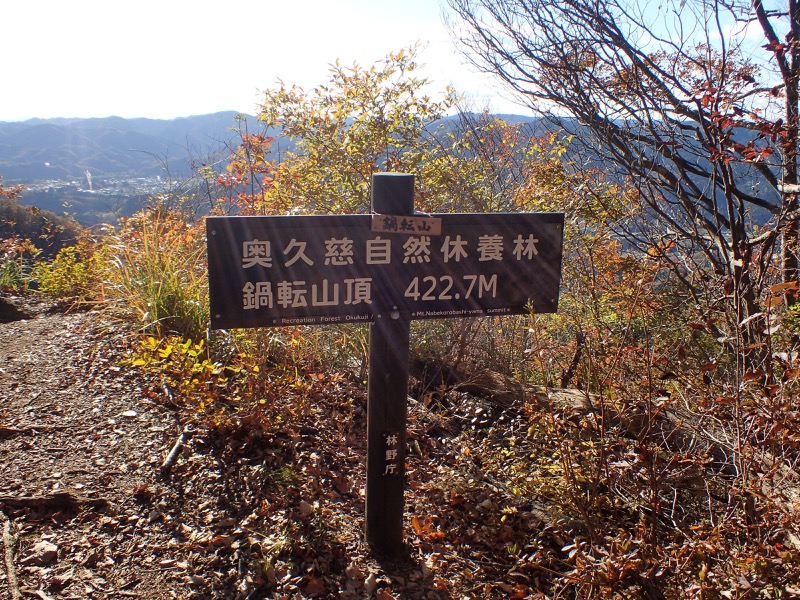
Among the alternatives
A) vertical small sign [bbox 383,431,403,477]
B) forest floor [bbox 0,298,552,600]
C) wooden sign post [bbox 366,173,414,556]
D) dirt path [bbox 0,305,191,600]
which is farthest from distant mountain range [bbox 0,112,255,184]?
vertical small sign [bbox 383,431,403,477]

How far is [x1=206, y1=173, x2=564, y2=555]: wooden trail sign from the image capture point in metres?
2.21

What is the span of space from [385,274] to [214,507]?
64.6 inches

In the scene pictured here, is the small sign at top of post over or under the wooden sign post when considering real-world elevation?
over

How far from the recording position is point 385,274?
2.34 meters

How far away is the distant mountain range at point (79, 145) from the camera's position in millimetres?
28406

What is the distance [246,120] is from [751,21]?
15.3 ft

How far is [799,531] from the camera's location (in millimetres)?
1866

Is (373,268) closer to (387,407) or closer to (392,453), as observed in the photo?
(387,407)

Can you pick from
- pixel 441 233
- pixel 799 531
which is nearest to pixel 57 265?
pixel 441 233

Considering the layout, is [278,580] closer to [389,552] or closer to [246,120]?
[389,552]

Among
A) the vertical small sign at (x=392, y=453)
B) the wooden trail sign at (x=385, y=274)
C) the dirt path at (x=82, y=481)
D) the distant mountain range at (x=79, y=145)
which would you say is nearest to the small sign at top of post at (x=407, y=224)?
the wooden trail sign at (x=385, y=274)

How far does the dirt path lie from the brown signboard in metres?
1.24

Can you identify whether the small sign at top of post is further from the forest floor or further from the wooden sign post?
the forest floor

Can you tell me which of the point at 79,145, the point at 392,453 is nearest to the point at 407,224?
the point at 392,453
